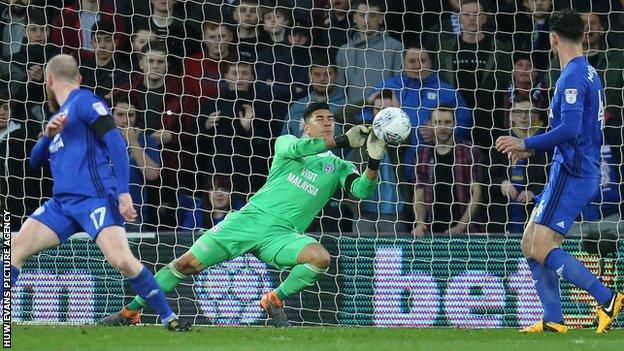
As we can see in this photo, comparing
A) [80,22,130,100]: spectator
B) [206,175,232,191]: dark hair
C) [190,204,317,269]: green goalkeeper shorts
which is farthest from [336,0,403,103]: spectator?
[190,204,317,269]: green goalkeeper shorts

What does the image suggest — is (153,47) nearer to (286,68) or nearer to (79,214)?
(286,68)

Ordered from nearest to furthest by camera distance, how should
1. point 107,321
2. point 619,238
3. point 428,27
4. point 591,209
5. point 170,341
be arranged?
point 170,341
point 107,321
point 619,238
point 591,209
point 428,27

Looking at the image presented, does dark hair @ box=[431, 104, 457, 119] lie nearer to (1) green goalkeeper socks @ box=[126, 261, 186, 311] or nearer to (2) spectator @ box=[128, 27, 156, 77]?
(2) spectator @ box=[128, 27, 156, 77]

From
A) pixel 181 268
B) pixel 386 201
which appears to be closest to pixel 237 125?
pixel 386 201

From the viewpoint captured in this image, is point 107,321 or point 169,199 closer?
point 107,321

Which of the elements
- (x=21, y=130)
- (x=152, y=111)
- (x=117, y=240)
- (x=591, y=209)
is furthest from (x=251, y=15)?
(x=117, y=240)

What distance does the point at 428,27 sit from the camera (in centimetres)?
1401

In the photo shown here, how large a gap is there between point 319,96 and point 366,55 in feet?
2.11

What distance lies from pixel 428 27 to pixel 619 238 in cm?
→ 318

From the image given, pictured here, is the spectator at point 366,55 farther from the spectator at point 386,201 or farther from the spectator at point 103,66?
the spectator at point 103,66

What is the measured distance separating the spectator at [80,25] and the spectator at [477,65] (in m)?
3.18

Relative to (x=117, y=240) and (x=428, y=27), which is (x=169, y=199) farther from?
(x=117, y=240)

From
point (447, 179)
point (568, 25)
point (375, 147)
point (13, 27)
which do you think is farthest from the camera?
point (13, 27)

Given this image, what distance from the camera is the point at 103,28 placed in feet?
44.5
